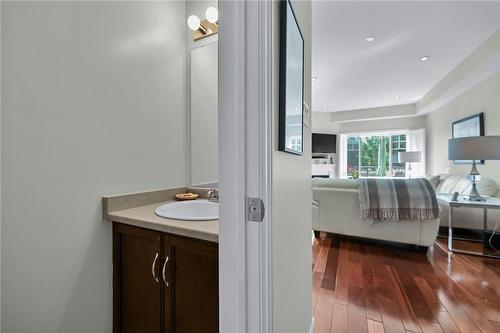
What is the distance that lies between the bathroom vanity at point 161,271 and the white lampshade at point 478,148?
2971 mm

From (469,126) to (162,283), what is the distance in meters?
4.96

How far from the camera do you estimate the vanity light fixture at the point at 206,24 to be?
1.63m

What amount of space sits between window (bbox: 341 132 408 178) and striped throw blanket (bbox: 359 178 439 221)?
4.40 meters

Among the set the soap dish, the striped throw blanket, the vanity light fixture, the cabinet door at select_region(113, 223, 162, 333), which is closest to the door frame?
the cabinet door at select_region(113, 223, 162, 333)

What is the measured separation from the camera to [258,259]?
65cm

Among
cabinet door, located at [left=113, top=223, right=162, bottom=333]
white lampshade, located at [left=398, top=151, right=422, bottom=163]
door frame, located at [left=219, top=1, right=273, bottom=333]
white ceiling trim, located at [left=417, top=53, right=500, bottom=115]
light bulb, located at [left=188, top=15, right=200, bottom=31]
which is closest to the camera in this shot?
door frame, located at [left=219, top=1, right=273, bottom=333]

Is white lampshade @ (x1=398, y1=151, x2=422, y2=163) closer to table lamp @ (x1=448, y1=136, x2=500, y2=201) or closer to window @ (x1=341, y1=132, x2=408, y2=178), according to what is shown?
window @ (x1=341, y1=132, x2=408, y2=178)

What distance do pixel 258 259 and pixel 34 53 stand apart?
1222 millimetres

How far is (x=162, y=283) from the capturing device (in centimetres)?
107

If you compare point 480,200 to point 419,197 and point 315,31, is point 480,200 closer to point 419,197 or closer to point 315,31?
point 419,197

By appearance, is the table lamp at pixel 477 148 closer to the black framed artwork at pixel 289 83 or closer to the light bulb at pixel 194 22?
the black framed artwork at pixel 289 83

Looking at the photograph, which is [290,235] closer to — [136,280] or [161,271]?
[161,271]

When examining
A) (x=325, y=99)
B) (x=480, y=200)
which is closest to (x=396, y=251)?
(x=480, y=200)

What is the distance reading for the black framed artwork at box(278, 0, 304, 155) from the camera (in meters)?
0.78
